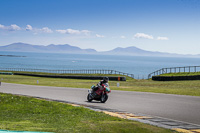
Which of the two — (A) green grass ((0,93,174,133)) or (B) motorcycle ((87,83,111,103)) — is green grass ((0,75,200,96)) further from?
(A) green grass ((0,93,174,133))

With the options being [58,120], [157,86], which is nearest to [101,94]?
[58,120]

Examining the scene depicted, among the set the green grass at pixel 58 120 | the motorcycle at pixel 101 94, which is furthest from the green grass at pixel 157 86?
the green grass at pixel 58 120

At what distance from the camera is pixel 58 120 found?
1065 cm

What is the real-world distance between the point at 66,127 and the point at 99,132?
3.56ft

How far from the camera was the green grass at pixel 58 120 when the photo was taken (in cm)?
881

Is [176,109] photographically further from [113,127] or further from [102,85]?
[113,127]

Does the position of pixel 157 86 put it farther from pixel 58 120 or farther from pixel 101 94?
pixel 58 120

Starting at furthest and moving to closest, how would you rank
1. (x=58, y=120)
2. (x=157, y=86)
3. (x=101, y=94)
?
(x=157, y=86), (x=101, y=94), (x=58, y=120)

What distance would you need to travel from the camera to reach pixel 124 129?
29.6 ft

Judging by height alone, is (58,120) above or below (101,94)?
below

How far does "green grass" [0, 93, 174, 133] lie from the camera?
28.9 feet

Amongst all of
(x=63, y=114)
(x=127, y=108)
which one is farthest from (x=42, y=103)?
(x=127, y=108)

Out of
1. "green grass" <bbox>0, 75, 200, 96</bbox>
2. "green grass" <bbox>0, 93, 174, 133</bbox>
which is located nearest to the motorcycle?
"green grass" <bbox>0, 93, 174, 133</bbox>

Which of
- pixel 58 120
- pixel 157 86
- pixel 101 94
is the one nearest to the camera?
pixel 58 120
